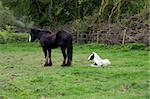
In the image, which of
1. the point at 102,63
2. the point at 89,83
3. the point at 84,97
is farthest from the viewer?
the point at 102,63

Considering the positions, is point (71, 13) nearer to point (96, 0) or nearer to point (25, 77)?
point (96, 0)

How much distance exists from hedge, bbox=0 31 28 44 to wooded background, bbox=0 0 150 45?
1.95ft

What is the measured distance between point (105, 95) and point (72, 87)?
125cm

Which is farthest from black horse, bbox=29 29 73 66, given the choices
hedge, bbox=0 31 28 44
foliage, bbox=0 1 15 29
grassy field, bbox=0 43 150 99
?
foliage, bbox=0 1 15 29

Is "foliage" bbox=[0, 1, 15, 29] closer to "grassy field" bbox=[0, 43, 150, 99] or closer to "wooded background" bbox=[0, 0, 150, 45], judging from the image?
"wooded background" bbox=[0, 0, 150, 45]

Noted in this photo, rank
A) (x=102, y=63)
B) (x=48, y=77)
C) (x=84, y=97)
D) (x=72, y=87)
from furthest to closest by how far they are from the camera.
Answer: (x=102, y=63)
(x=48, y=77)
(x=72, y=87)
(x=84, y=97)

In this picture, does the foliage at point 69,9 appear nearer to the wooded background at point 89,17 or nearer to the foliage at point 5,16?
the wooded background at point 89,17

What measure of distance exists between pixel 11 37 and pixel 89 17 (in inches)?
251

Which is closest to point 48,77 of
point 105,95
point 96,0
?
point 105,95

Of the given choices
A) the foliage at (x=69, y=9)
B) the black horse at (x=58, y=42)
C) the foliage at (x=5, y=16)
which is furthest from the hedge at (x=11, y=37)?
the black horse at (x=58, y=42)

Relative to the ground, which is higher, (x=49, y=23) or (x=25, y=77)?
(x=49, y=23)

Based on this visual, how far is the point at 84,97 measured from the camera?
27.7 ft

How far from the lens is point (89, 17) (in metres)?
28.5

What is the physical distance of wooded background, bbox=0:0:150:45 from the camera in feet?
81.5
